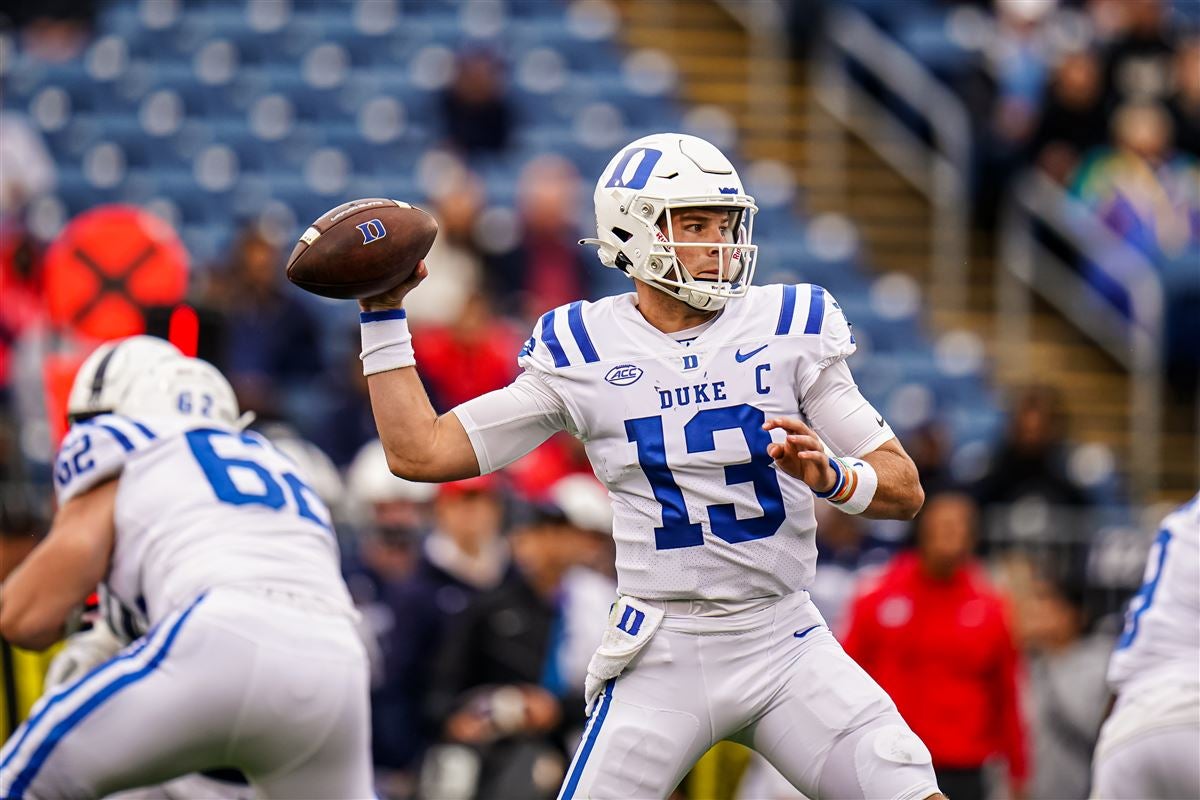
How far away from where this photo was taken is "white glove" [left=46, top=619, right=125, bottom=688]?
237 inches

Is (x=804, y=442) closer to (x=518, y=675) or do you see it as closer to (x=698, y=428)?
(x=698, y=428)

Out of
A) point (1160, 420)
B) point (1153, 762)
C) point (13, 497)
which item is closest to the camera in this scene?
point (1153, 762)

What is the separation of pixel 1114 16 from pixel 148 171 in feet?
22.1

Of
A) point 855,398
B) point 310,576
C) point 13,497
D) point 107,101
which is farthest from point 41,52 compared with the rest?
point 855,398

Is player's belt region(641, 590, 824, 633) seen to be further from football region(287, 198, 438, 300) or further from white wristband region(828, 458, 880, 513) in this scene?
football region(287, 198, 438, 300)

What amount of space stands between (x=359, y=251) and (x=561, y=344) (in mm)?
560

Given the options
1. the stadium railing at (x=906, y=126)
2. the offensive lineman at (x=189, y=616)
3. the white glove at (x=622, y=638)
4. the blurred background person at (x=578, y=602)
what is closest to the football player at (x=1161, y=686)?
the white glove at (x=622, y=638)

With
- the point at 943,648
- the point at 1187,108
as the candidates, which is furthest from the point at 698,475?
the point at 1187,108

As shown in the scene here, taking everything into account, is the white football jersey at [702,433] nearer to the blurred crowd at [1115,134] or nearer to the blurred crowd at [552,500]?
the blurred crowd at [552,500]

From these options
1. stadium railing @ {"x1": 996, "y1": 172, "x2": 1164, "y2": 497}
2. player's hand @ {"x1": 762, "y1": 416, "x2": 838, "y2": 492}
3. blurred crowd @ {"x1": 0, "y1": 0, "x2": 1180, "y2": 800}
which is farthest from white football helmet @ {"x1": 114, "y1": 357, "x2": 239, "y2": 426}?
stadium railing @ {"x1": 996, "y1": 172, "x2": 1164, "y2": 497}

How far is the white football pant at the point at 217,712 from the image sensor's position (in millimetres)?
5129

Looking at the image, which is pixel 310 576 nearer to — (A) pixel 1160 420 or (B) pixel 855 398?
(B) pixel 855 398

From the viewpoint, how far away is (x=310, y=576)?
5.60 m

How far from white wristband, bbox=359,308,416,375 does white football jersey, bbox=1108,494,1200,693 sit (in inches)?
86.8
